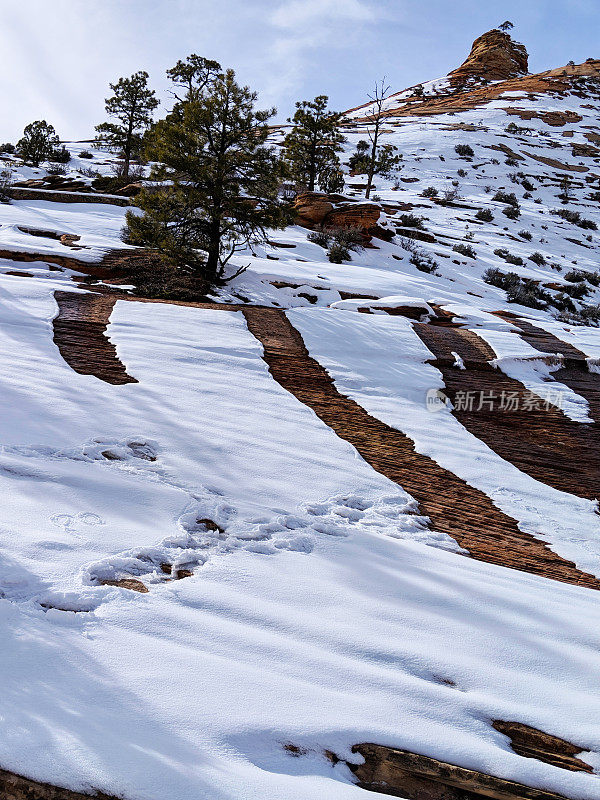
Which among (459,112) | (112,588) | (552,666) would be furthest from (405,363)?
(459,112)

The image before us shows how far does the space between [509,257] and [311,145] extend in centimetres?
1235

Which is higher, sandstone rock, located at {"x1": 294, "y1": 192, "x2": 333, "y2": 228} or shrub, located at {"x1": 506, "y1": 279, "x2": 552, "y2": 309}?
sandstone rock, located at {"x1": 294, "y1": 192, "x2": 333, "y2": 228}

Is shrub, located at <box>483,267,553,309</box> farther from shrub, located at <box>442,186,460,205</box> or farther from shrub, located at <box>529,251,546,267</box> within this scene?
shrub, located at <box>442,186,460,205</box>

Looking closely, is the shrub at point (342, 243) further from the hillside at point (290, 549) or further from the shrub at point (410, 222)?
the hillside at point (290, 549)

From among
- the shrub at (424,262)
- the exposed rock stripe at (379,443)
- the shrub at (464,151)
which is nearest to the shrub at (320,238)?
the shrub at (424,262)

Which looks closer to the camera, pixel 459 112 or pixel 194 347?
pixel 194 347

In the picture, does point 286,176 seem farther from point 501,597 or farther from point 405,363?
point 501,597

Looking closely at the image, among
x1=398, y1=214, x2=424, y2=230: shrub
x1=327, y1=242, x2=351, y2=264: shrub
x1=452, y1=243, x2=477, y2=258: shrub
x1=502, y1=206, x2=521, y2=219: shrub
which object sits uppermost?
x1=502, y1=206, x2=521, y2=219: shrub

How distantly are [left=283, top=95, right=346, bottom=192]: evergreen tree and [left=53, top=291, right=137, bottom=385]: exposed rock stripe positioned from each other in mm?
18520

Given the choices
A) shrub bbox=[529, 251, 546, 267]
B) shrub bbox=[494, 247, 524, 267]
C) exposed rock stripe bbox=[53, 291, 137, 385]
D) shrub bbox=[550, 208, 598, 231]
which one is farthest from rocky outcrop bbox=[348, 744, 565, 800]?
shrub bbox=[550, 208, 598, 231]

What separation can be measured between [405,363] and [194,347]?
3515 millimetres

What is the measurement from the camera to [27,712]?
5.36 ft

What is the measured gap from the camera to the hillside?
1.75 meters

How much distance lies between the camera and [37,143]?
2812 cm
